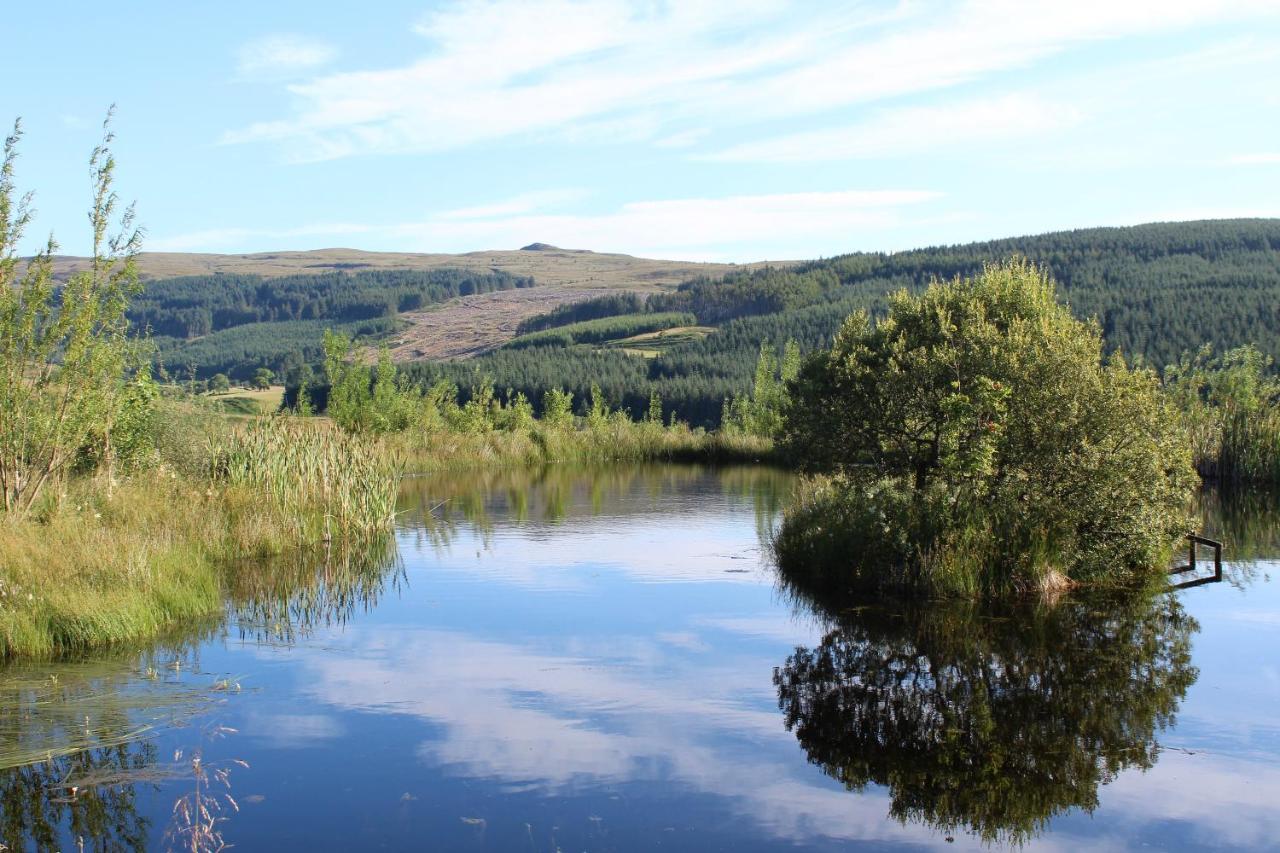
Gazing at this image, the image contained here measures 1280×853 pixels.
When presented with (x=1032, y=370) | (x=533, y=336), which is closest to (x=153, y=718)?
(x=1032, y=370)

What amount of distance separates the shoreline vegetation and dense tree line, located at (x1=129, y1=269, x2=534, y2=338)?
487 feet

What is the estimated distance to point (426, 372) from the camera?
95.1m

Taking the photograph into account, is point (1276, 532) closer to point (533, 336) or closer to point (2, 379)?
point (2, 379)

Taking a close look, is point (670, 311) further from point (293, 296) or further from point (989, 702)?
point (989, 702)

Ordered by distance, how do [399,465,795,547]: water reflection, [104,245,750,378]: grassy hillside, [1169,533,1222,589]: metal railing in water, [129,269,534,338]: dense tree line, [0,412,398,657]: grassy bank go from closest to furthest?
[0,412,398,657]: grassy bank
[1169,533,1222,589]: metal railing in water
[399,465,795,547]: water reflection
[104,245,750,378]: grassy hillside
[129,269,534,338]: dense tree line

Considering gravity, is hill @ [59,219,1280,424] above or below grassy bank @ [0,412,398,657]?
above

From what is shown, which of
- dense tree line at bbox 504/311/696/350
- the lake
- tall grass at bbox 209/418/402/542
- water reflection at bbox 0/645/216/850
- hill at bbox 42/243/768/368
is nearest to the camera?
water reflection at bbox 0/645/216/850

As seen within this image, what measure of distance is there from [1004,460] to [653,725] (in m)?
7.78

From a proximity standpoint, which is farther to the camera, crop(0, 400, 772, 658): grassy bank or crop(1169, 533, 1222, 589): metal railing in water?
crop(1169, 533, 1222, 589): metal railing in water

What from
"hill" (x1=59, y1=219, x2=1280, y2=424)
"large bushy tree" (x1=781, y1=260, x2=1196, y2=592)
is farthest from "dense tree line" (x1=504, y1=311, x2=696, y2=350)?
"large bushy tree" (x1=781, y1=260, x2=1196, y2=592)

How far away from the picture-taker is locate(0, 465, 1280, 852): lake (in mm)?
8219

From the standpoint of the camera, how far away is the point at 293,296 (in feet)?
594

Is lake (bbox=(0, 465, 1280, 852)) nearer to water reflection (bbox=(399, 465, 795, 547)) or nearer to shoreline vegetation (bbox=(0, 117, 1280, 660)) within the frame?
shoreline vegetation (bbox=(0, 117, 1280, 660))

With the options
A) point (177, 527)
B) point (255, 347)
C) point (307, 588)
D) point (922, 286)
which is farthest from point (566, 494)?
point (255, 347)
